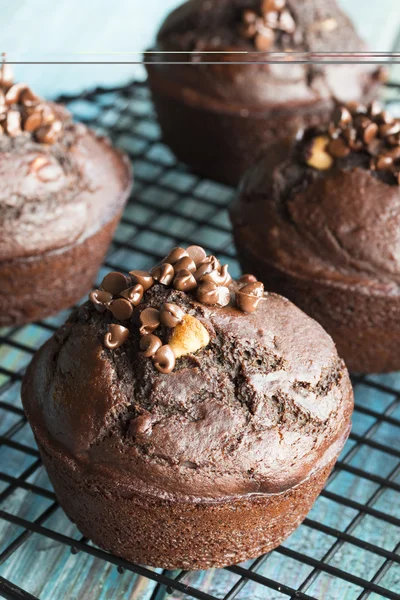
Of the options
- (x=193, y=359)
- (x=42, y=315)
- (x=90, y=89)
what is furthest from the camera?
(x=90, y=89)

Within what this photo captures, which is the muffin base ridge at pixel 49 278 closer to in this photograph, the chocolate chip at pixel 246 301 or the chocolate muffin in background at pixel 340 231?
the chocolate muffin in background at pixel 340 231

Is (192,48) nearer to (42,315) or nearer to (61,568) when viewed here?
(42,315)

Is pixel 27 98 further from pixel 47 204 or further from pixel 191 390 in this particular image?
pixel 191 390

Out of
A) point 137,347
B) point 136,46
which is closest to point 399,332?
point 137,347

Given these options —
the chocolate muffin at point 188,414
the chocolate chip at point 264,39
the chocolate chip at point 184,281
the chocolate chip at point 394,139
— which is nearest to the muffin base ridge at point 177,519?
the chocolate muffin at point 188,414

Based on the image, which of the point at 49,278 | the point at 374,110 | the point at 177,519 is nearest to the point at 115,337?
the point at 177,519

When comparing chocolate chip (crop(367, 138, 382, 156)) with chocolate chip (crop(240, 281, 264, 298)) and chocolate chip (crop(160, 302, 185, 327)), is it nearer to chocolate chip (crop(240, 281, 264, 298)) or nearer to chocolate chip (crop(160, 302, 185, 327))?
chocolate chip (crop(240, 281, 264, 298))
